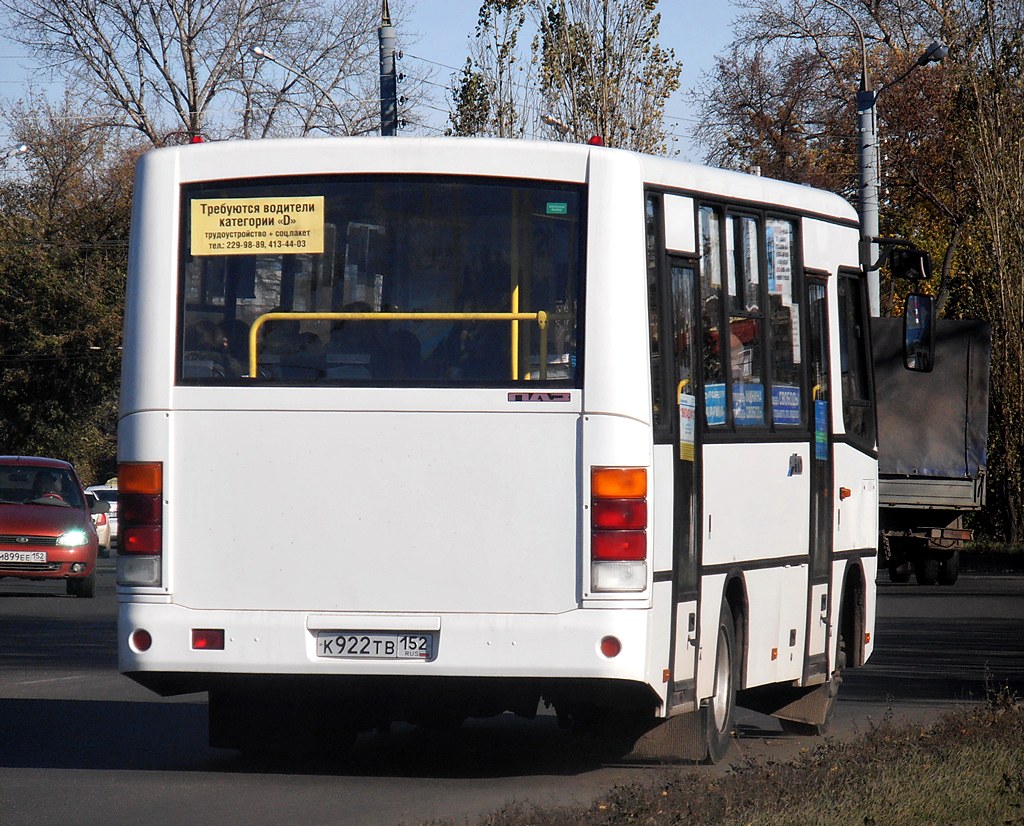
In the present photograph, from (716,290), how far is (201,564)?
2764 millimetres

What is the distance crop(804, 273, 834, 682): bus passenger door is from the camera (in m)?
10.7

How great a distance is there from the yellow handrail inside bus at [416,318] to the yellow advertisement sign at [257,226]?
28 cm

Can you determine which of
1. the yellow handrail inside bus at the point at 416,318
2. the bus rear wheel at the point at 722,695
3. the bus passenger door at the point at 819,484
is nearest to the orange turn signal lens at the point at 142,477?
the yellow handrail inside bus at the point at 416,318

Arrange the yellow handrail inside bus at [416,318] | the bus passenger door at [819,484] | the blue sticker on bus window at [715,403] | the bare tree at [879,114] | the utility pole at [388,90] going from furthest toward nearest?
the bare tree at [879,114] → the utility pole at [388,90] → the bus passenger door at [819,484] → the blue sticker on bus window at [715,403] → the yellow handrail inside bus at [416,318]

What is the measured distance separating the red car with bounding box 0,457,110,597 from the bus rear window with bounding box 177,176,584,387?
1570 centimetres

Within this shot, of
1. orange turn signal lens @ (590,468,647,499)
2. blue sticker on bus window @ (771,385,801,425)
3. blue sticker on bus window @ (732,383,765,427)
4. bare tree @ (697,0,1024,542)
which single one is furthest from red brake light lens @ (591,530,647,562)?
bare tree @ (697,0,1024,542)

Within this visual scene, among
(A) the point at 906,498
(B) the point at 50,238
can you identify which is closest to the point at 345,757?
(A) the point at 906,498

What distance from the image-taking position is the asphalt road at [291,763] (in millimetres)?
8297

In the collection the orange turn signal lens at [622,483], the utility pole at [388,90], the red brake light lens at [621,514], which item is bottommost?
the red brake light lens at [621,514]

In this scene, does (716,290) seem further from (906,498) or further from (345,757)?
(906,498)

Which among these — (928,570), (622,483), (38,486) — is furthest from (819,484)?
(928,570)

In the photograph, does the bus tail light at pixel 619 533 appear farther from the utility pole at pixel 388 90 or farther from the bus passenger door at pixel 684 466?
the utility pole at pixel 388 90

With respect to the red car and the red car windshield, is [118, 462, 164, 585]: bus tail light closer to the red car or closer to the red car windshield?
the red car

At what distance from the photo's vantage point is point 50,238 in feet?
198
